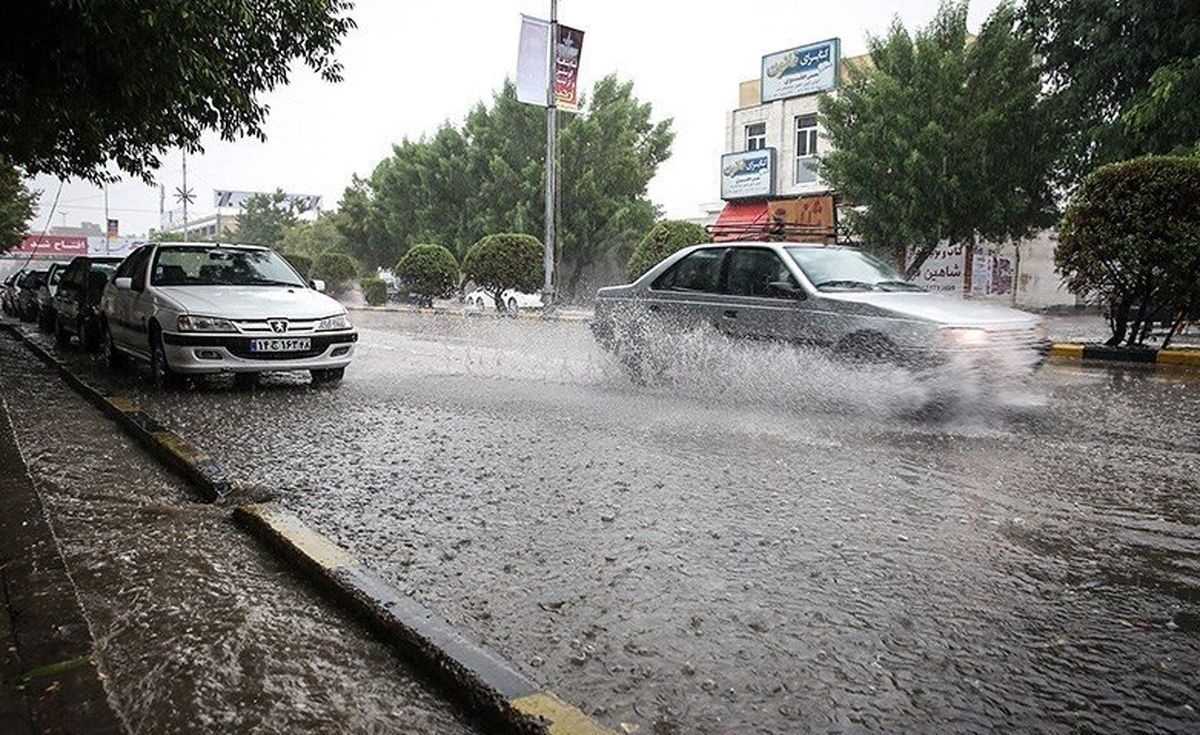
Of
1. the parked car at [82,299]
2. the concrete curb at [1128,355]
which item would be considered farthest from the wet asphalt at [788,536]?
the parked car at [82,299]

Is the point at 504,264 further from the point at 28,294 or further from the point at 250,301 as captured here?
the point at 250,301

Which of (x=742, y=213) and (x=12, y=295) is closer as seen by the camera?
(x=12, y=295)

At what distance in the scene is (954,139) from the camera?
23.5 metres

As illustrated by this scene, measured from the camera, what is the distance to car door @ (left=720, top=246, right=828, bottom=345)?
25.4ft

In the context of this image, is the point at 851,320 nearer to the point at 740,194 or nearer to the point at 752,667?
the point at 752,667

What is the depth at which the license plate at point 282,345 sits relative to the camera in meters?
8.62

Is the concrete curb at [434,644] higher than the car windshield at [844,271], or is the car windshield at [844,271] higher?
the car windshield at [844,271]

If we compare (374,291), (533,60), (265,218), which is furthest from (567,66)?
(265,218)

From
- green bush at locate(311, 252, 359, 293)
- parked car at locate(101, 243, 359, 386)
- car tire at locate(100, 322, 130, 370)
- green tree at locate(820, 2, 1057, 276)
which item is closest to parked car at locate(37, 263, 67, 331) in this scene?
car tire at locate(100, 322, 130, 370)

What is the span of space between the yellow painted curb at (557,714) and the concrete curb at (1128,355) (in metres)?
11.7

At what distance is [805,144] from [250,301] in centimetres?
3032

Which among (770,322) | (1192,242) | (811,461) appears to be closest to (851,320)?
(770,322)

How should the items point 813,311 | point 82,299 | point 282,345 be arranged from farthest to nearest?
point 82,299 → point 282,345 → point 813,311

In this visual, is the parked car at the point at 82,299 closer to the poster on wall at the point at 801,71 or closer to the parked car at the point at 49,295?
the parked car at the point at 49,295
